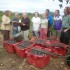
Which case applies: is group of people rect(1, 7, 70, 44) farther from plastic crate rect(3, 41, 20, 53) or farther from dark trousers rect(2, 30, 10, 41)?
Answer: plastic crate rect(3, 41, 20, 53)

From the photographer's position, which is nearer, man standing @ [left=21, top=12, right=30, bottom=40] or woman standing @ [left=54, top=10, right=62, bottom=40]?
woman standing @ [left=54, top=10, right=62, bottom=40]

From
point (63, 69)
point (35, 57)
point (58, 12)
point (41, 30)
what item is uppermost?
point (58, 12)

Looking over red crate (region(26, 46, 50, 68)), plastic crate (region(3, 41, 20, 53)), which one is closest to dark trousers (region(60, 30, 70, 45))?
red crate (region(26, 46, 50, 68))

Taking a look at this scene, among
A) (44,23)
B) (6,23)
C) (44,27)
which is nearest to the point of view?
(6,23)

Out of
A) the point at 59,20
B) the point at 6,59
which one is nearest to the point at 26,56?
the point at 6,59

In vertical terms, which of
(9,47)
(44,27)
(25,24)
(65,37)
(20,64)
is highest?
(25,24)

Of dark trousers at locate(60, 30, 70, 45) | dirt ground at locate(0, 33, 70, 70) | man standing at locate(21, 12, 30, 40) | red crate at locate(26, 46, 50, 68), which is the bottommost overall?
dirt ground at locate(0, 33, 70, 70)

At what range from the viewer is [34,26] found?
396 inches

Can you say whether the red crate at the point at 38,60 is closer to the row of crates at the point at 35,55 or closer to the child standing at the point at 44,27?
the row of crates at the point at 35,55

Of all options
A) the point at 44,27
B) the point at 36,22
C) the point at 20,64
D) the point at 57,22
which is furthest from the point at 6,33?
the point at 57,22

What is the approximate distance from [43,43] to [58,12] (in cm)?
152

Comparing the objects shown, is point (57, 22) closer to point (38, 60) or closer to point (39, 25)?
point (39, 25)

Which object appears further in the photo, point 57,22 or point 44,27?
point 44,27

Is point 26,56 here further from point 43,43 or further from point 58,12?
point 58,12
